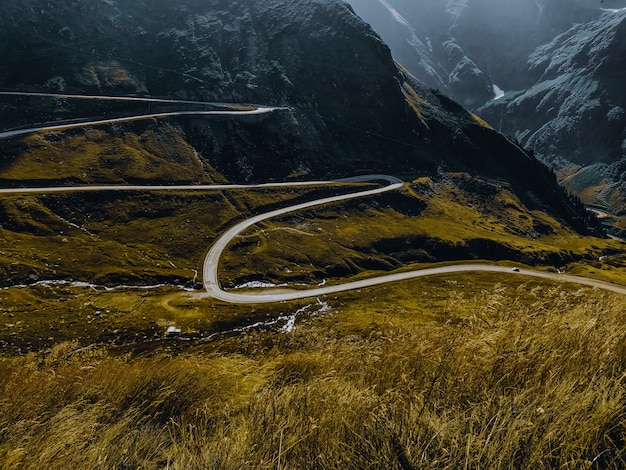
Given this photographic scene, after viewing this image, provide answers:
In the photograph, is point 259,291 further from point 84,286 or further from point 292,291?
point 84,286

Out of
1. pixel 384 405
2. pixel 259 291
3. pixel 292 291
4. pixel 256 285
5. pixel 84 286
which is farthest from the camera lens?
pixel 256 285

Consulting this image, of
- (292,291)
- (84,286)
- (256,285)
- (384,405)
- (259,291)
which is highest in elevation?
(384,405)

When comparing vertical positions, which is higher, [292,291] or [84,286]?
[84,286]

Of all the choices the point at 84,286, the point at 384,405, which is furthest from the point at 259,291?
the point at 384,405

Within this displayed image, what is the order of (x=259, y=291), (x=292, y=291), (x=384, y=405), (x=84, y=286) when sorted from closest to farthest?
(x=384, y=405), (x=84, y=286), (x=259, y=291), (x=292, y=291)

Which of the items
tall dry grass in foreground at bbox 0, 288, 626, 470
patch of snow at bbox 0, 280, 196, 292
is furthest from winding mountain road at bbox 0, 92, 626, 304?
tall dry grass in foreground at bbox 0, 288, 626, 470

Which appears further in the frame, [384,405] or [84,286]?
[84,286]

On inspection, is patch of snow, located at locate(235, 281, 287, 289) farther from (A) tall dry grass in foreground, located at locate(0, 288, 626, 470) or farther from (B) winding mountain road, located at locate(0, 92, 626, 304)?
(A) tall dry grass in foreground, located at locate(0, 288, 626, 470)

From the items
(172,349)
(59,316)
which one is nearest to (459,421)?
(172,349)

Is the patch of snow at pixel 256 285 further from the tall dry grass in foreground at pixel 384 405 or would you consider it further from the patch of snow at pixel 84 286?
the tall dry grass in foreground at pixel 384 405
